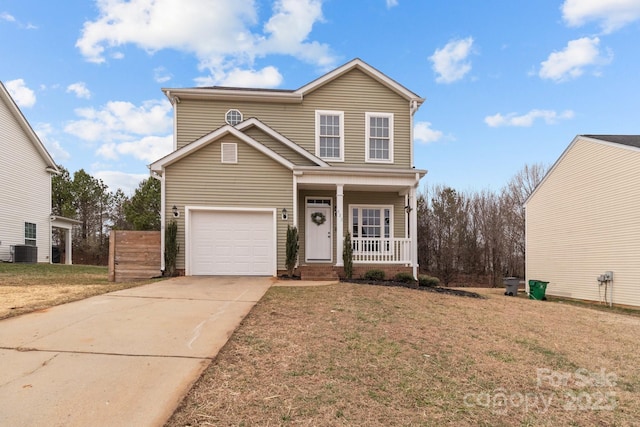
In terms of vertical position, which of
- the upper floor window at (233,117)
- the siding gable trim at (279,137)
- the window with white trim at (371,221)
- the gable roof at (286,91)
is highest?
the gable roof at (286,91)

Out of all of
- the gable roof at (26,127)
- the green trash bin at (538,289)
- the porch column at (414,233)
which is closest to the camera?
the porch column at (414,233)

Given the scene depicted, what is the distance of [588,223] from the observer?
602 inches

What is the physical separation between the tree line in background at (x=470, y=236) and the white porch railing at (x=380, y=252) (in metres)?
16.7

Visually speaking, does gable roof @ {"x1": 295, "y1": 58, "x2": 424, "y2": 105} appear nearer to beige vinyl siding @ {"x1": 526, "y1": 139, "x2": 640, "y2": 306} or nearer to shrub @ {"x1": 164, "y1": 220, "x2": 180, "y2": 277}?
shrub @ {"x1": 164, "y1": 220, "x2": 180, "y2": 277}

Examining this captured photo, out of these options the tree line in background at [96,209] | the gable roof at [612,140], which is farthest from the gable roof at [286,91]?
the tree line in background at [96,209]

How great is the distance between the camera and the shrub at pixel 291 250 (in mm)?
11469

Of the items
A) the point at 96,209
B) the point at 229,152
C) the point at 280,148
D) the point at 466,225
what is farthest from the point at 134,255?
the point at 96,209

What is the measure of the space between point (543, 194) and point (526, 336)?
1461 cm

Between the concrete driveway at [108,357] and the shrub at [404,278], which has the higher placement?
the concrete driveway at [108,357]

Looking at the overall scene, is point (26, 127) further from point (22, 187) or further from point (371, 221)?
point (371, 221)

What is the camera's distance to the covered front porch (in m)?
12.2

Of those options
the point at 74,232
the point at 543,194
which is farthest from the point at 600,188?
the point at 74,232

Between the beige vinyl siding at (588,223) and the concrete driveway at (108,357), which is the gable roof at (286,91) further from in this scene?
the concrete driveway at (108,357)

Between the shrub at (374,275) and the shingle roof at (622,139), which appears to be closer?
the shrub at (374,275)
